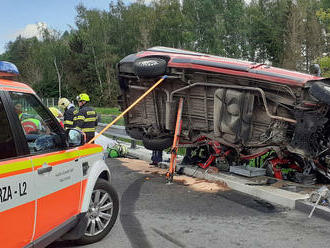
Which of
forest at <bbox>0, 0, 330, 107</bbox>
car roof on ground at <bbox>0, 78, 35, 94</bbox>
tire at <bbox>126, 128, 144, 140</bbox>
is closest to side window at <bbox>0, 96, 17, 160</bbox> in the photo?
car roof on ground at <bbox>0, 78, 35, 94</bbox>

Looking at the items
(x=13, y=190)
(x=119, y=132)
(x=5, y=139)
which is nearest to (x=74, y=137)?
(x=5, y=139)

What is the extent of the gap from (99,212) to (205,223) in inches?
59.8

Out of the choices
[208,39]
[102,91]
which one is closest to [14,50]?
[102,91]

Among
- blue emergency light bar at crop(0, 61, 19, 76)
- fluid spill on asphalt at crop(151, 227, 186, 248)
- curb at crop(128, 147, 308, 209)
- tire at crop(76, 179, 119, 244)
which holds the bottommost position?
curb at crop(128, 147, 308, 209)

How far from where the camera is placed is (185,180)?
734cm

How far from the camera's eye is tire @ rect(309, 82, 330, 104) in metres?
5.14

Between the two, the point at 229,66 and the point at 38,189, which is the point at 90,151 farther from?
the point at 229,66

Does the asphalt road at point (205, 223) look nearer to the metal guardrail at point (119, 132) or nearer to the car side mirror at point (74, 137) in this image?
the car side mirror at point (74, 137)

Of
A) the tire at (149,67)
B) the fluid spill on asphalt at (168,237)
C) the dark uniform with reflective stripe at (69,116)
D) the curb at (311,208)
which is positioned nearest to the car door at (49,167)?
the fluid spill on asphalt at (168,237)

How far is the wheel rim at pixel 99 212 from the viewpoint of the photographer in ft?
12.6

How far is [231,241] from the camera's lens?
4.08 m

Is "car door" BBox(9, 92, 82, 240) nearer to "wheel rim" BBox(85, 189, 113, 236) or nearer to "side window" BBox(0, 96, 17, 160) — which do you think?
"side window" BBox(0, 96, 17, 160)

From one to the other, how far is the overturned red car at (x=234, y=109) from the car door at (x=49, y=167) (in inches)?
141

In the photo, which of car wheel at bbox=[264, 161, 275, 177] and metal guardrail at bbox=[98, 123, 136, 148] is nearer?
car wheel at bbox=[264, 161, 275, 177]
